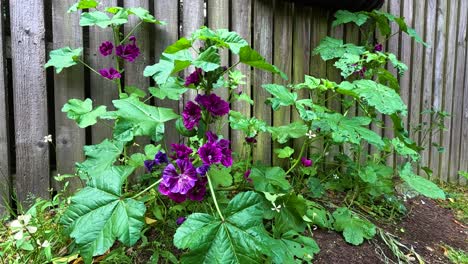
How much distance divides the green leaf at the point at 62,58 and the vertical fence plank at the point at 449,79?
12.7ft

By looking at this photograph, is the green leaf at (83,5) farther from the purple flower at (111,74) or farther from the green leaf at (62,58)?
the purple flower at (111,74)

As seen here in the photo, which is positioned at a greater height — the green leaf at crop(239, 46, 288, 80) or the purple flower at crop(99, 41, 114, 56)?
the purple flower at crop(99, 41, 114, 56)

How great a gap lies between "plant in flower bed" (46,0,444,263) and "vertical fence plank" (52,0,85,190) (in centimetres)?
12

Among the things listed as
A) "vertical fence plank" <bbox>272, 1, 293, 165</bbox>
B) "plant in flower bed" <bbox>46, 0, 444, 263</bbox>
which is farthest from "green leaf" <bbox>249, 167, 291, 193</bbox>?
"vertical fence plank" <bbox>272, 1, 293, 165</bbox>

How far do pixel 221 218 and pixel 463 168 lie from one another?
4.38m

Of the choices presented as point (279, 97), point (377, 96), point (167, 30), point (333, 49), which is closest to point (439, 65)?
point (333, 49)

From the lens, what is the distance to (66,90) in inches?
88.0

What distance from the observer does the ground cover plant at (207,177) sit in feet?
4.54

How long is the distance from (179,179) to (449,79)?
3954 mm

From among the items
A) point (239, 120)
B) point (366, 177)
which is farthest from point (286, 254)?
point (366, 177)

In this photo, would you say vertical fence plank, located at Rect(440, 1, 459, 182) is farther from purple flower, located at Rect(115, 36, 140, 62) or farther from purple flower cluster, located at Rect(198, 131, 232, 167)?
purple flower cluster, located at Rect(198, 131, 232, 167)

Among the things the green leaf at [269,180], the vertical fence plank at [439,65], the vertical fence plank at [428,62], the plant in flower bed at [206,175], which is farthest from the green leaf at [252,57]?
the vertical fence plank at [439,65]

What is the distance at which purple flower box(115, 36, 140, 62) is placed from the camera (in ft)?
7.32

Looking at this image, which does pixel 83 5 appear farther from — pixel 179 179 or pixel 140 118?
pixel 179 179
